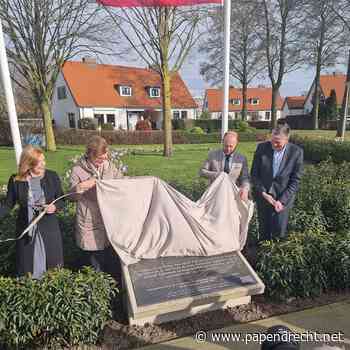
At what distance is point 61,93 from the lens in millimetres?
35875

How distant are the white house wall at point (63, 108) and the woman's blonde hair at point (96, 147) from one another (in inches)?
1264

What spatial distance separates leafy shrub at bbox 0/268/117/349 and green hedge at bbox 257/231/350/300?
1850mm

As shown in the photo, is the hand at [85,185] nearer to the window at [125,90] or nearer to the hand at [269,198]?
the hand at [269,198]

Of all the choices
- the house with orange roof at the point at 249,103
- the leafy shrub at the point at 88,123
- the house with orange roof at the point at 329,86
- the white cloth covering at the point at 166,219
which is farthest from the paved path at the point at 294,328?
the house with orange roof at the point at 249,103

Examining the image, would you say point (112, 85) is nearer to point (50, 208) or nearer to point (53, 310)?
point (50, 208)

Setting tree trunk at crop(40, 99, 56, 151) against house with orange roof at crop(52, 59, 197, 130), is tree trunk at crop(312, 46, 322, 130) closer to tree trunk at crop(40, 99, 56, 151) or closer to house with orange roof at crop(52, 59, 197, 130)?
house with orange roof at crop(52, 59, 197, 130)

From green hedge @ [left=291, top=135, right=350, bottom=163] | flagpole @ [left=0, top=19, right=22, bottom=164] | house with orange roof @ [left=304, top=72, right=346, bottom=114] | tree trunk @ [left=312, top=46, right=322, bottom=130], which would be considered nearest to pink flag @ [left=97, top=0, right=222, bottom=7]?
flagpole @ [left=0, top=19, right=22, bottom=164]

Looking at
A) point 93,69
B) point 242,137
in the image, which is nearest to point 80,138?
point 242,137

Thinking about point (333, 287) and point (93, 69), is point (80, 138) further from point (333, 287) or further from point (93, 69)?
point (333, 287)

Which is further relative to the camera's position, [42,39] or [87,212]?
[42,39]

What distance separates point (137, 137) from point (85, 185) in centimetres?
2124

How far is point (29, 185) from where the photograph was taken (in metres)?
3.07

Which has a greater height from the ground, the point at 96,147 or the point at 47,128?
the point at 96,147

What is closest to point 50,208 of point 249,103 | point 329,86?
point 329,86
